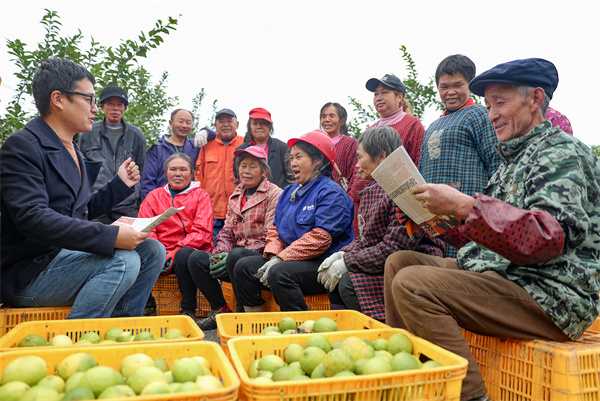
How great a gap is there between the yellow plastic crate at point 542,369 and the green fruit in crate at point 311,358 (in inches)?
36.9

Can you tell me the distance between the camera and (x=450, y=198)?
205cm

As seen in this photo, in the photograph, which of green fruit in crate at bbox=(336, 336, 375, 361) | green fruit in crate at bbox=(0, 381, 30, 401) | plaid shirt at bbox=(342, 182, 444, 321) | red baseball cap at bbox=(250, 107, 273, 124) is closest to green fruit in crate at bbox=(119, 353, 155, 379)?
green fruit in crate at bbox=(0, 381, 30, 401)

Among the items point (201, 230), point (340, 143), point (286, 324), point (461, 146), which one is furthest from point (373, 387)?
point (340, 143)

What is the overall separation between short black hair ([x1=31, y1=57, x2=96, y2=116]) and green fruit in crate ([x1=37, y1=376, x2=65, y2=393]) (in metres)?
1.87

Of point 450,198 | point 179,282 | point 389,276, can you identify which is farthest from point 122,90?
point 450,198

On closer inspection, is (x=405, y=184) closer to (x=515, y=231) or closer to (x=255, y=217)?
(x=515, y=231)

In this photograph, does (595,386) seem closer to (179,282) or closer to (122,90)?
(179,282)

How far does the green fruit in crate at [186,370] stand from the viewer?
1.81m

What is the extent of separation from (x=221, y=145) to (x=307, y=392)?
4.94 metres

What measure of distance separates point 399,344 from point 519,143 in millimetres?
1192

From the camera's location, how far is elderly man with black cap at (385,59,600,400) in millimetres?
1911

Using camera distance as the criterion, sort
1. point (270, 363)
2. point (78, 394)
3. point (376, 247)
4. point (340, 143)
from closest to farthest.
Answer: point (78, 394) → point (270, 363) → point (376, 247) → point (340, 143)

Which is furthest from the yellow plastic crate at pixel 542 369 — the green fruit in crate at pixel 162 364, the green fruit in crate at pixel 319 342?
the green fruit in crate at pixel 162 364

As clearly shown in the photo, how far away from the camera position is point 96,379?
1710 mm
